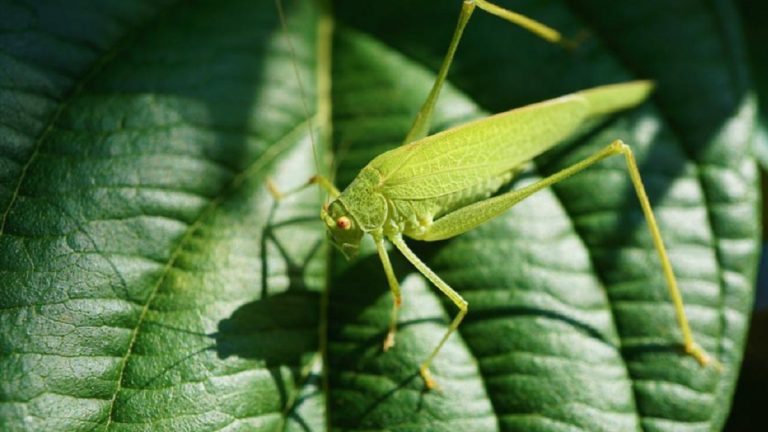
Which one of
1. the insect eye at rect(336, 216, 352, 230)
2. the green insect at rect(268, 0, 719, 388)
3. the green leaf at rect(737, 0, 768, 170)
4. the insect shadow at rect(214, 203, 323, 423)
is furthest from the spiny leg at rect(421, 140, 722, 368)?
the green leaf at rect(737, 0, 768, 170)

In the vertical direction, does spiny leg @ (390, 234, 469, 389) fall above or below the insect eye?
below

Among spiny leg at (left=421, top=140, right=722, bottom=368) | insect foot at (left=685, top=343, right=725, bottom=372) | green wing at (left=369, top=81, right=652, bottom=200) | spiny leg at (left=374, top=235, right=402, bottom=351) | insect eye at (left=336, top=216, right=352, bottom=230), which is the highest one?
green wing at (left=369, top=81, right=652, bottom=200)

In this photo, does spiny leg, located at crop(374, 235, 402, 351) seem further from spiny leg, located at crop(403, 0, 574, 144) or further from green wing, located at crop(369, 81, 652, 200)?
spiny leg, located at crop(403, 0, 574, 144)

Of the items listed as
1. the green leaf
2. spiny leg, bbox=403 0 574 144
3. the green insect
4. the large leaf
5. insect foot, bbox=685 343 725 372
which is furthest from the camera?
the green leaf

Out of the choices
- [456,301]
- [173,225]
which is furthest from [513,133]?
[173,225]

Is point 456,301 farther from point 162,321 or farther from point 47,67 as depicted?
point 47,67

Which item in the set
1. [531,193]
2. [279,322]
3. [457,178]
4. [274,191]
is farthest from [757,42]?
[279,322]
